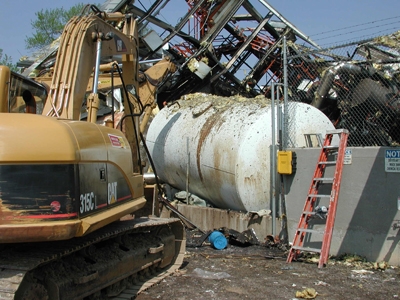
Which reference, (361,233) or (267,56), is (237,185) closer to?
(361,233)

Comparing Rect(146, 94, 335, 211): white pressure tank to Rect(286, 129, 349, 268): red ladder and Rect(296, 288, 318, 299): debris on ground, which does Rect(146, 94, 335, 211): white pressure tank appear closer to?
Rect(286, 129, 349, 268): red ladder

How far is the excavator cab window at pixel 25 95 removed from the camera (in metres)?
4.58

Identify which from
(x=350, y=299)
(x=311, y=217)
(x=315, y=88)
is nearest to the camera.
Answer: (x=350, y=299)

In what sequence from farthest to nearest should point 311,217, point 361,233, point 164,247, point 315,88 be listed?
point 315,88, point 311,217, point 361,233, point 164,247

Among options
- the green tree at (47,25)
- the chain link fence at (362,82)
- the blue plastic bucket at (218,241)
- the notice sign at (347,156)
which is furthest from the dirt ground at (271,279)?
the green tree at (47,25)

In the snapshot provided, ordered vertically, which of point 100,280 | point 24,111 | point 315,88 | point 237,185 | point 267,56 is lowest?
point 100,280

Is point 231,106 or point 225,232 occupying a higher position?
point 231,106

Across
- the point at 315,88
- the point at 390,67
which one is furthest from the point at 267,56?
the point at 390,67

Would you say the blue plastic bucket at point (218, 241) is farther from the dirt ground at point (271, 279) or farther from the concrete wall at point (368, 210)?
the concrete wall at point (368, 210)

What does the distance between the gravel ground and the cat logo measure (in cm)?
134

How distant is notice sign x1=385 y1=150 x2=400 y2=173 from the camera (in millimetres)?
6523

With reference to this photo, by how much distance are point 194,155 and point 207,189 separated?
0.78 metres

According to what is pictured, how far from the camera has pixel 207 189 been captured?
9.55 meters

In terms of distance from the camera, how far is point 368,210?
678cm
